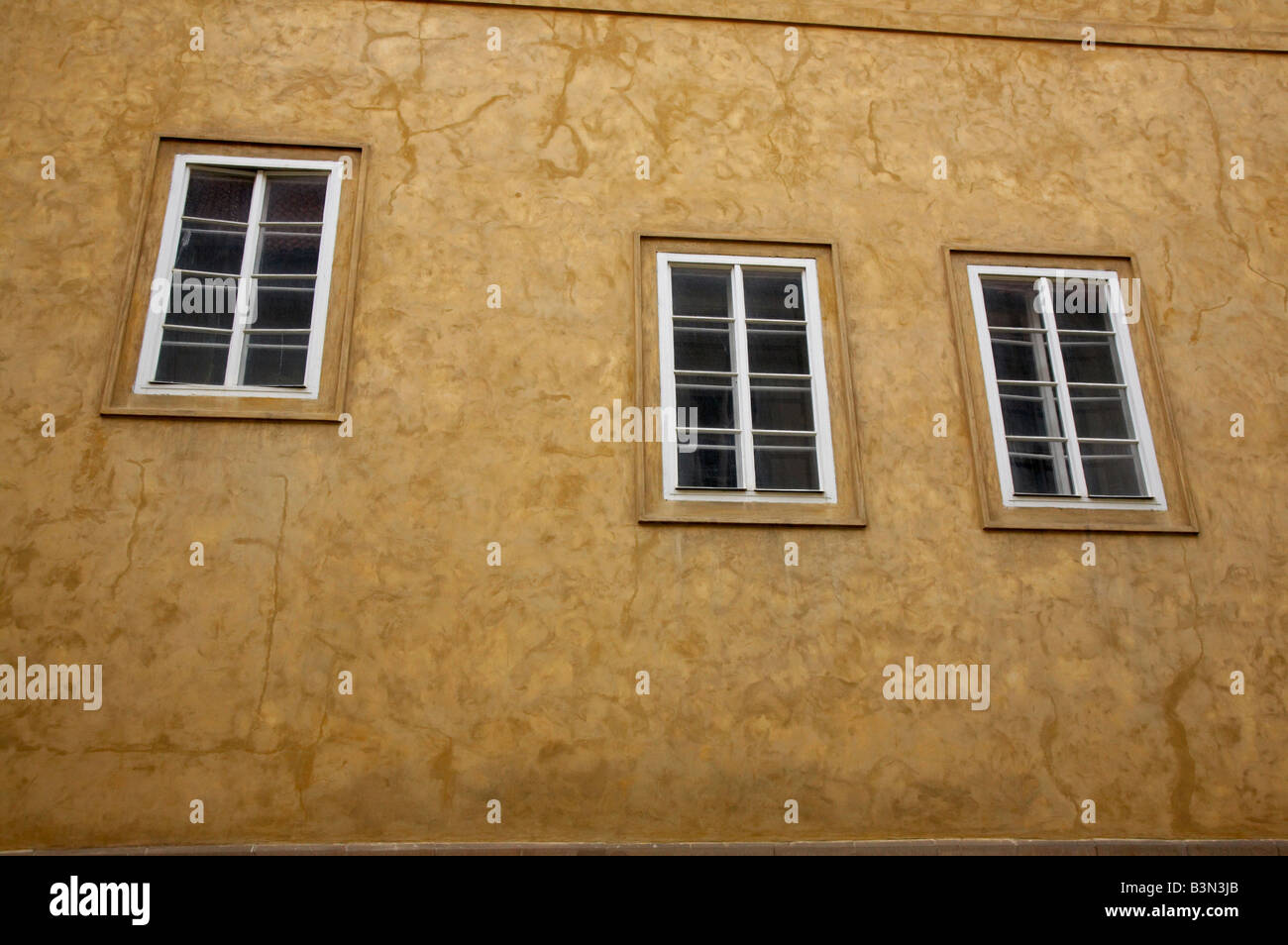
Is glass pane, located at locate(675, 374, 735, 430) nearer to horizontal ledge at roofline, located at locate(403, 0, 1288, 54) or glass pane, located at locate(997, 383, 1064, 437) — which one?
glass pane, located at locate(997, 383, 1064, 437)

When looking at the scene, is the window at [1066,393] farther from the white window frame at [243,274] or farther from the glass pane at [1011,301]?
the white window frame at [243,274]

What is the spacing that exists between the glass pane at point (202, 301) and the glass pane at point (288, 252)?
0.25 meters

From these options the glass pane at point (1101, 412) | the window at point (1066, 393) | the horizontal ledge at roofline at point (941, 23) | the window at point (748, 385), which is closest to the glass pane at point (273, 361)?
the window at point (748, 385)

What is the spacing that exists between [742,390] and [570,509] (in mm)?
1348

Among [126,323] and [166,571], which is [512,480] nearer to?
[166,571]

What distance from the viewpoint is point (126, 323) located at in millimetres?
6641

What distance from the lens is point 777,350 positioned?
281 inches

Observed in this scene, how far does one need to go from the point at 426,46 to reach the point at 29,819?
17.8 ft

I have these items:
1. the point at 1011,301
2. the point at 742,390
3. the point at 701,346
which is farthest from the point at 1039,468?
the point at 701,346
